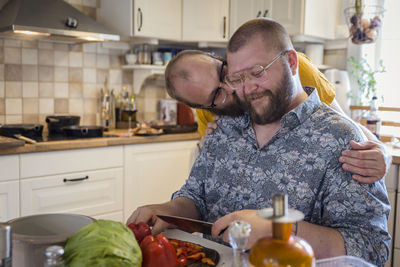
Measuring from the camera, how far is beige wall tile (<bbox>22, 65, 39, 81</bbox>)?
3.01 m

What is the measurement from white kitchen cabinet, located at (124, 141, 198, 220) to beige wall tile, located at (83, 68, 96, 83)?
76 centimetres

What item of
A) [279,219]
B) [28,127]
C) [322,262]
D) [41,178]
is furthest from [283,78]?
[28,127]

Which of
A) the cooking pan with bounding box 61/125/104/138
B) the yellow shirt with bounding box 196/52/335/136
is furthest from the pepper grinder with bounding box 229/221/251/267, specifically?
the cooking pan with bounding box 61/125/104/138

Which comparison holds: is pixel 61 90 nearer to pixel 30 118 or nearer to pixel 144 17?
pixel 30 118

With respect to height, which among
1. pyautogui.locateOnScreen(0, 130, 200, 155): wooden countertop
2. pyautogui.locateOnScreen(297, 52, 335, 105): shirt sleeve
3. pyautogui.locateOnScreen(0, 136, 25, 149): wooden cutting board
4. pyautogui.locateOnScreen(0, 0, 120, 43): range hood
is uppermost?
pyautogui.locateOnScreen(0, 0, 120, 43): range hood

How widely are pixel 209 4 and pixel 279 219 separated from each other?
Result: 3018 mm

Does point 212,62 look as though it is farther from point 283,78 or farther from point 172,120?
point 172,120

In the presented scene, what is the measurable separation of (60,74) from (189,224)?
2.36 meters

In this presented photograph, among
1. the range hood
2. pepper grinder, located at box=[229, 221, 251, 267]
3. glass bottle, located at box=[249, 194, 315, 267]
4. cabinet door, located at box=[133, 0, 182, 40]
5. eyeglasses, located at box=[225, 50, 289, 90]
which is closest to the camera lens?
glass bottle, located at box=[249, 194, 315, 267]

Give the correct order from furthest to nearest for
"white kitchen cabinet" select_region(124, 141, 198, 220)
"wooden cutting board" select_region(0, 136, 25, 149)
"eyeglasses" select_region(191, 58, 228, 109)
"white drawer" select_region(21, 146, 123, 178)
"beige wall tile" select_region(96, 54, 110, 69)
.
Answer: "beige wall tile" select_region(96, 54, 110, 69)
"white kitchen cabinet" select_region(124, 141, 198, 220)
"white drawer" select_region(21, 146, 123, 178)
"wooden cutting board" select_region(0, 136, 25, 149)
"eyeglasses" select_region(191, 58, 228, 109)

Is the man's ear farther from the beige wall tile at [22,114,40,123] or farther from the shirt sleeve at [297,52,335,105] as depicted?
the beige wall tile at [22,114,40,123]

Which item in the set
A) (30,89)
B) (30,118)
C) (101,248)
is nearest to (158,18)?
(30,89)

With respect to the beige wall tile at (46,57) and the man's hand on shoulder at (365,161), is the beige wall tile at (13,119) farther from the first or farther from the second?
the man's hand on shoulder at (365,161)

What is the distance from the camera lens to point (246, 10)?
11.2ft
